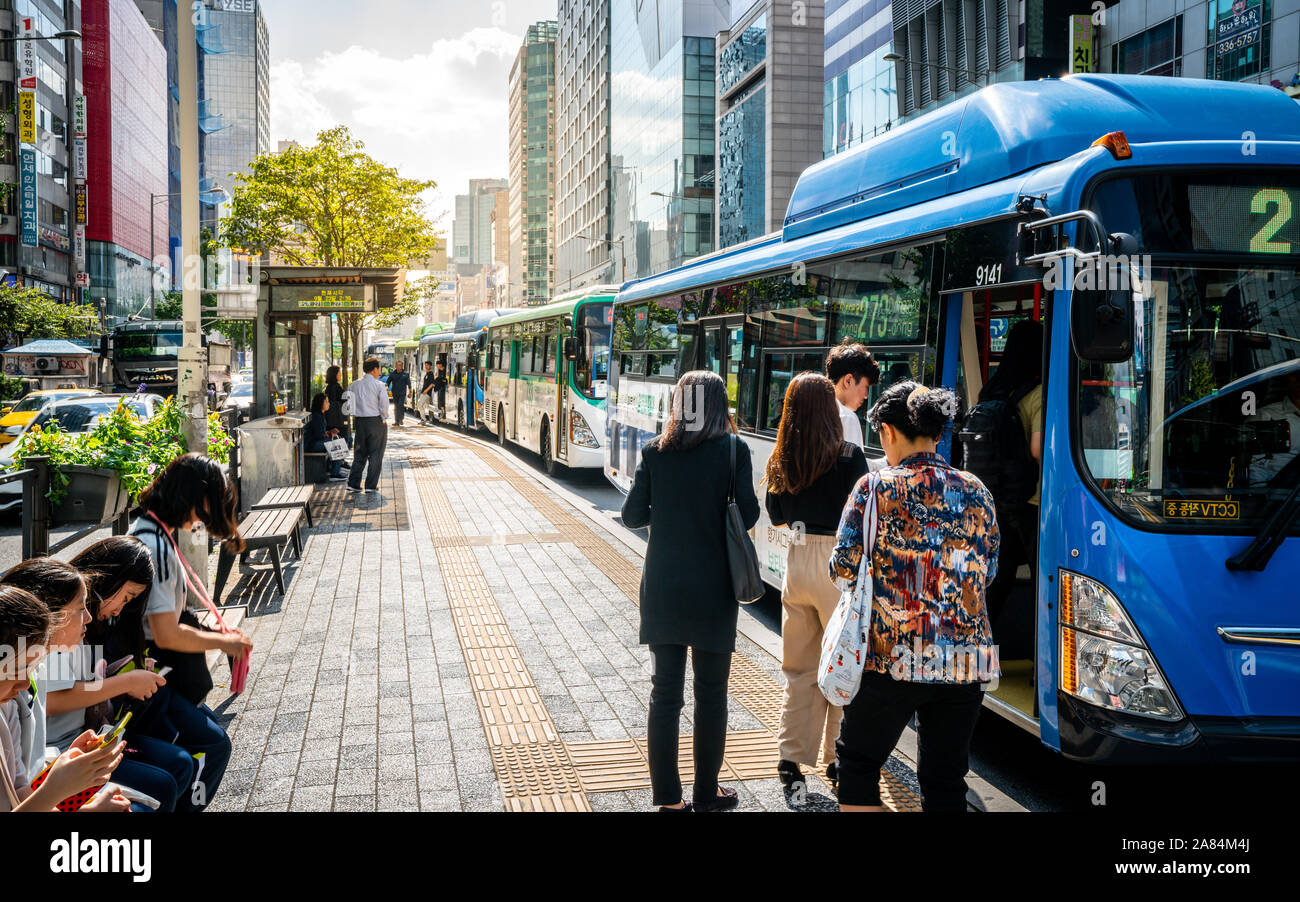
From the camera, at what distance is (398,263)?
3092cm

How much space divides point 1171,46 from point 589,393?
19.9m

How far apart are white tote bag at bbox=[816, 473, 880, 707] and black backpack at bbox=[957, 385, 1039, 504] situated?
4.79 feet

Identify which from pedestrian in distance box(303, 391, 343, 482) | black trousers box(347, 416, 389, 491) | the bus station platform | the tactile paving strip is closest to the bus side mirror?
the bus station platform

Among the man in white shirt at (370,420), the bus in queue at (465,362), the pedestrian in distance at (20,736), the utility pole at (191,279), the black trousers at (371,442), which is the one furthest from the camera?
the bus in queue at (465,362)

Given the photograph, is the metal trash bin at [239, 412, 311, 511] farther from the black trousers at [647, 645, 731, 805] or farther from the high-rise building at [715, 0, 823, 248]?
the high-rise building at [715, 0, 823, 248]

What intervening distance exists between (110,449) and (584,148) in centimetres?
10903

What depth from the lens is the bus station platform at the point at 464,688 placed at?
15.3 ft

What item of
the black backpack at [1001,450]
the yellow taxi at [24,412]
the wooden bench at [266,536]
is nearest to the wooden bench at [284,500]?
the wooden bench at [266,536]

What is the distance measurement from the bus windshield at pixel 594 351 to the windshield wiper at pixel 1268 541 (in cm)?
1225

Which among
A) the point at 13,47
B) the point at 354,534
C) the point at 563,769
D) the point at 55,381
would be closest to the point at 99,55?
the point at 13,47

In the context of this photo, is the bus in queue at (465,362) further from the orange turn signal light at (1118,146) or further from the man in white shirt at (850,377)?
the orange turn signal light at (1118,146)

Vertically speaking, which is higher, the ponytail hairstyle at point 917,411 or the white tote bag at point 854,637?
the ponytail hairstyle at point 917,411

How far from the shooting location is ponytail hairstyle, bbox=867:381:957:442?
3.53 m

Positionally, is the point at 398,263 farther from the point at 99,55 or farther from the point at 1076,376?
the point at 99,55
